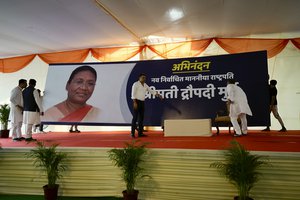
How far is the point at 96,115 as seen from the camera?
5.84 m

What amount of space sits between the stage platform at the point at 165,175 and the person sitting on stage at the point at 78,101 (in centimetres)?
257

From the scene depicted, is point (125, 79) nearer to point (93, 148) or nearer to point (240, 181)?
point (93, 148)

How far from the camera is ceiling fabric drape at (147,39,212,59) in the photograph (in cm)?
697

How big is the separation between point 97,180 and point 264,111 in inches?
160

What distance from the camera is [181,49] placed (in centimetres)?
714

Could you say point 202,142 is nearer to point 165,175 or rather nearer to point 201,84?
point 165,175

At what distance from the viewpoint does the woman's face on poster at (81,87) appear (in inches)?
237

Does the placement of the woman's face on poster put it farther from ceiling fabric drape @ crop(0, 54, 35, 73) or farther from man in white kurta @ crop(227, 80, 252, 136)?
ceiling fabric drape @ crop(0, 54, 35, 73)

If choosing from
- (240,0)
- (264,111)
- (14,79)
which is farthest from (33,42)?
(264,111)

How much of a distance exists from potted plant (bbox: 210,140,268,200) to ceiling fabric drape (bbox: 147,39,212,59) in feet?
16.3

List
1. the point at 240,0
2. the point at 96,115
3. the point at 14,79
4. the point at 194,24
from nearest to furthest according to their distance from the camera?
the point at 240,0 → the point at 96,115 → the point at 194,24 → the point at 14,79

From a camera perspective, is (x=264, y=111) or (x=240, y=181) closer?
(x=240, y=181)

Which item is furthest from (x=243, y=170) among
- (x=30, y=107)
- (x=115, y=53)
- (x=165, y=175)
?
(x=115, y=53)

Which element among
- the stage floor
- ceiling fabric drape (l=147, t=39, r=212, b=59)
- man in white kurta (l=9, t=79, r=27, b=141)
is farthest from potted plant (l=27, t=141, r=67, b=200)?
ceiling fabric drape (l=147, t=39, r=212, b=59)
